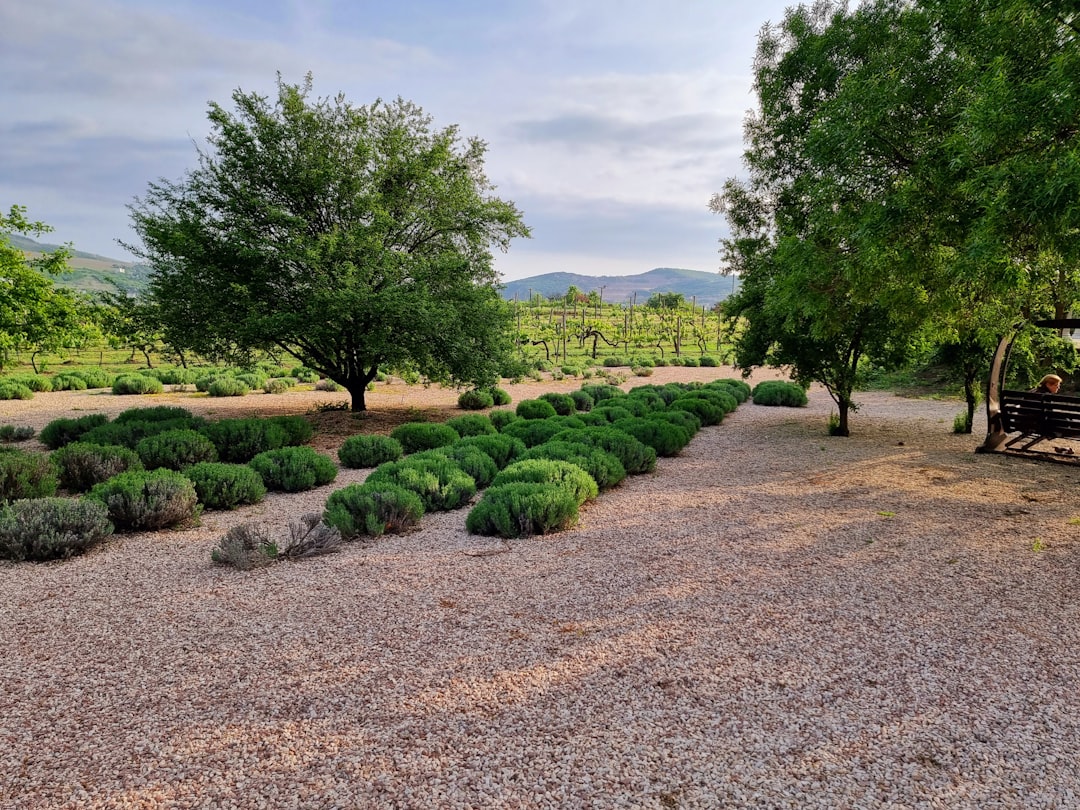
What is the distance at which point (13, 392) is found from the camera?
58.4 ft

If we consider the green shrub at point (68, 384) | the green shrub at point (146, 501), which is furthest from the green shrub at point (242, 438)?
the green shrub at point (68, 384)

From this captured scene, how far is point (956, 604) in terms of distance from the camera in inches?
163

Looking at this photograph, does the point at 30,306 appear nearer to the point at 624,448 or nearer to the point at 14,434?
the point at 14,434

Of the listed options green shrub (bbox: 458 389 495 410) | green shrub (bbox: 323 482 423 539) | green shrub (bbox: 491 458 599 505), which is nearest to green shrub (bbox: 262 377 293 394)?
green shrub (bbox: 458 389 495 410)

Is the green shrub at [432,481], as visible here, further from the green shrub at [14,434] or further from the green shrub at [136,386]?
the green shrub at [136,386]

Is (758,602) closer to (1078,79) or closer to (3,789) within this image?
(3,789)

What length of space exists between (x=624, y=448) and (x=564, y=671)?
18.1ft

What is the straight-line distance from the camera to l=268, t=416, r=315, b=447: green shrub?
34.8 ft

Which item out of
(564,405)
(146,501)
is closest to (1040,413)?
(564,405)

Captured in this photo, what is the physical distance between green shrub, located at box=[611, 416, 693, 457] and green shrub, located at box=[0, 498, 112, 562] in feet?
23.6

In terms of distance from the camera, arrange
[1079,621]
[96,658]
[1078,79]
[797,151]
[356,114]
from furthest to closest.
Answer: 1. [356,114]
2. [797,151]
3. [1078,79]
4. [1079,621]
5. [96,658]

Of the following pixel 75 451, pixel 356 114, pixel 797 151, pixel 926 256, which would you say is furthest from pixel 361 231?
pixel 926 256

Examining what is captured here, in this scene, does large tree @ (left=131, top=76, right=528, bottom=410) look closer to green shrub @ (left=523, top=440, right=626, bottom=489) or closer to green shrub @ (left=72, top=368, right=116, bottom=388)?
green shrub @ (left=523, top=440, right=626, bottom=489)

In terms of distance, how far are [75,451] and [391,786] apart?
7.46m
